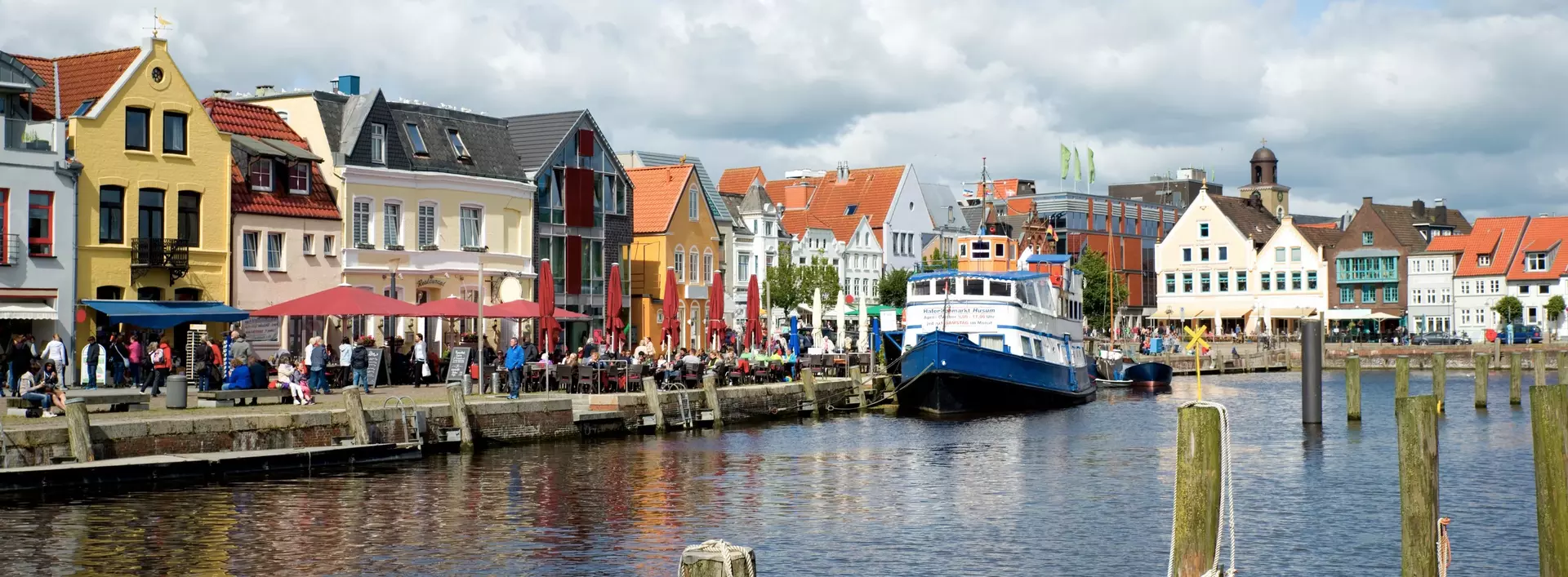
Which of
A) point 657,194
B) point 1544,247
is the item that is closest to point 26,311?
point 657,194

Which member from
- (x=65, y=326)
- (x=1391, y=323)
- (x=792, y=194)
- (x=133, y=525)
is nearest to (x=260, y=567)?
(x=133, y=525)

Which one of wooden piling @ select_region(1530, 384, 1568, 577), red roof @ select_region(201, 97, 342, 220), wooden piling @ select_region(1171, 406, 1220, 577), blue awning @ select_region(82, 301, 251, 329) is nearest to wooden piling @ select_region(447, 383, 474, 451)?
blue awning @ select_region(82, 301, 251, 329)

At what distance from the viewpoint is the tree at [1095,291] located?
379ft

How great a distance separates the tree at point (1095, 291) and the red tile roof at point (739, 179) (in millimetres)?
24532

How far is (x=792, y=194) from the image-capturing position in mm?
108625

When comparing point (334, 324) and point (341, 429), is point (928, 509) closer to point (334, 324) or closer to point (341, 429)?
point (341, 429)

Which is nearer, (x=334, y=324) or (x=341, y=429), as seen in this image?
(x=341, y=429)

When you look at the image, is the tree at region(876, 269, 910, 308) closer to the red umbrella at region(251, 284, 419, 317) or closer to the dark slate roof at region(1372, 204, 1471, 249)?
the dark slate roof at region(1372, 204, 1471, 249)

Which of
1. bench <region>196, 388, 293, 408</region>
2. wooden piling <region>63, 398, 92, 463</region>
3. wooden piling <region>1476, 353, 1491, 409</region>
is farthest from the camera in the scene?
wooden piling <region>1476, 353, 1491, 409</region>

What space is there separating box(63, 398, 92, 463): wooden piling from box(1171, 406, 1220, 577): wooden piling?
1815 cm

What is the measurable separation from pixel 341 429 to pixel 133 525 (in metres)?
8.14

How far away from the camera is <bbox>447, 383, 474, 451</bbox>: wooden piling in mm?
33031

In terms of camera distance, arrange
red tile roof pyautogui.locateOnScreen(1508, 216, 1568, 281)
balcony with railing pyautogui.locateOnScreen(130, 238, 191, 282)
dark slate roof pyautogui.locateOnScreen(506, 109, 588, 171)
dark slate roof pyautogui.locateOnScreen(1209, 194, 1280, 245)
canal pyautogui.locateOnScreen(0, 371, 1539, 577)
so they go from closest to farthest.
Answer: canal pyautogui.locateOnScreen(0, 371, 1539, 577) → balcony with railing pyautogui.locateOnScreen(130, 238, 191, 282) → dark slate roof pyautogui.locateOnScreen(506, 109, 588, 171) → red tile roof pyautogui.locateOnScreen(1508, 216, 1568, 281) → dark slate roof pyautogui.locateOnScreen(1209, 194, 1280, 245)

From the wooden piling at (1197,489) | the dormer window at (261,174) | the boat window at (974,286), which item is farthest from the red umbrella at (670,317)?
the wooden piling at (1197,489)
